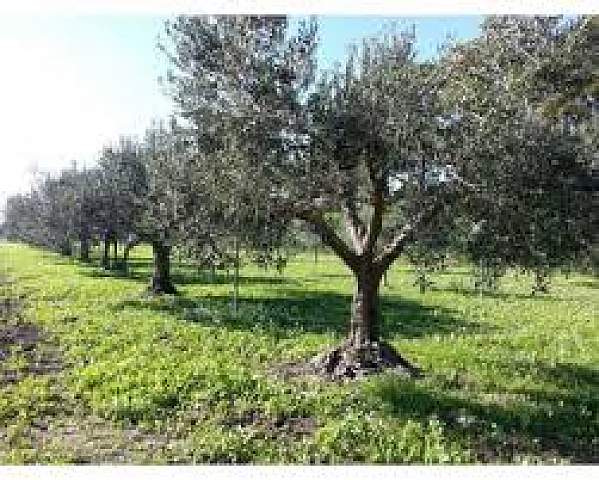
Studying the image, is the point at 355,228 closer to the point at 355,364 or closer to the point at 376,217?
the point at 376,217

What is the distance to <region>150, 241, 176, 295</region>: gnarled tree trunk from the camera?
46406 millimetres

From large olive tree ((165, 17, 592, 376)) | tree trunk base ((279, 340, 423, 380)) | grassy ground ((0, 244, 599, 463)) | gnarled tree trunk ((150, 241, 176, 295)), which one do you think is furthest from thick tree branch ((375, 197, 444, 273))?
gnarled tree trunk ((150, 241, 176, 295))

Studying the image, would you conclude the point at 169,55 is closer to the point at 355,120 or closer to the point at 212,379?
the point at 355,120

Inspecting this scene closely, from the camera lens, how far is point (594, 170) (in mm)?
20219

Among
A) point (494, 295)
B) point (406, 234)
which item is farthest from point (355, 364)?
point (494, 295)

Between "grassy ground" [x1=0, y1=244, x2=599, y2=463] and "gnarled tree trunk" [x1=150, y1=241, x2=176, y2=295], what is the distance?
6234mm

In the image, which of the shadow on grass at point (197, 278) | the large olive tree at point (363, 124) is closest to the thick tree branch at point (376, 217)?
the large olive tree at point (363, 124)

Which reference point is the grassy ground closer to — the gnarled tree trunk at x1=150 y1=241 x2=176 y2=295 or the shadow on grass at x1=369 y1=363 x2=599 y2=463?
the shadow on grass at x1=369 y1=363 x2=599 y2=463

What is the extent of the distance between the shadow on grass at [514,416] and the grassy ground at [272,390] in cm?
5

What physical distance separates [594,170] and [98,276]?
4761cm

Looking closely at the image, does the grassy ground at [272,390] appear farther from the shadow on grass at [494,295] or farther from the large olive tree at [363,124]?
the shadow on grass at [494,295]

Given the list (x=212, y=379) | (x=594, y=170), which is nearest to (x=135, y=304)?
(x=212, y=379)

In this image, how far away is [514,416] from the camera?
19.1 meters

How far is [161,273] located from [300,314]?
11.7 m
